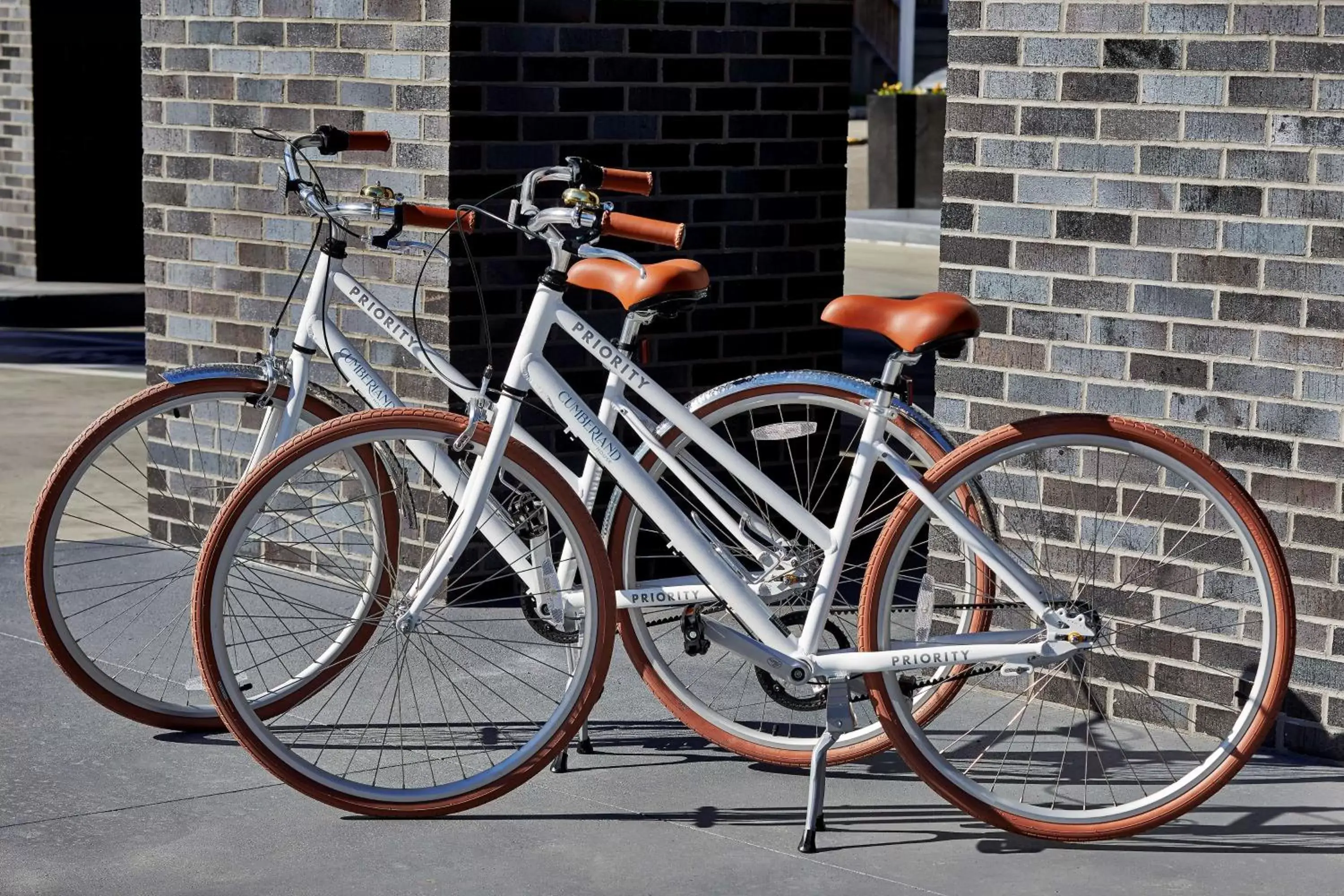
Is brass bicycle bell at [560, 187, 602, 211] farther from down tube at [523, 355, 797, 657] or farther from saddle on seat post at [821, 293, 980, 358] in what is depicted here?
saddle on seat post at [821, 293, 980, 358]

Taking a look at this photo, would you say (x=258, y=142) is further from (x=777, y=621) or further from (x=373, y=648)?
(x=777, y=621)

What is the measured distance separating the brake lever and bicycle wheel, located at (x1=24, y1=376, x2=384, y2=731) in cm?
91

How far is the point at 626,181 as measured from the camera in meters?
4.50

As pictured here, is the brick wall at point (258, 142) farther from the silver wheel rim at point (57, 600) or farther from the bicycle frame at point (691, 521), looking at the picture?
the bicycle frame at point (691, 521)

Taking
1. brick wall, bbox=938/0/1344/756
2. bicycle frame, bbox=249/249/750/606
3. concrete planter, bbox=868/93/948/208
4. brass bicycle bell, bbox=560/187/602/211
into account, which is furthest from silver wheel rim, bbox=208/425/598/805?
concrete planter, bbox=868/93/948/208

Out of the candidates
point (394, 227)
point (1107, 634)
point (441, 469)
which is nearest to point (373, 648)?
point (441, 469)

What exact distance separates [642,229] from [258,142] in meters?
2.61

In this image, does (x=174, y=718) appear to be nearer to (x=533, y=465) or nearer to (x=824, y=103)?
(x=533, y=465)

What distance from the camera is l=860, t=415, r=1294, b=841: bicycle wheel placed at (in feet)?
13.4

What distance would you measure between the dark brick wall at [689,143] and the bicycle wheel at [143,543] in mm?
999

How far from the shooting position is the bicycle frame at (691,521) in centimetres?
417

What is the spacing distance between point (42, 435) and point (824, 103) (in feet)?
→ 13.2

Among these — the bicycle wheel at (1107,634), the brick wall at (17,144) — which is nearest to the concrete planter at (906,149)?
the brick wall at (17,144)

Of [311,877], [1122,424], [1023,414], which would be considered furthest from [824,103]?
A: [311,877]
